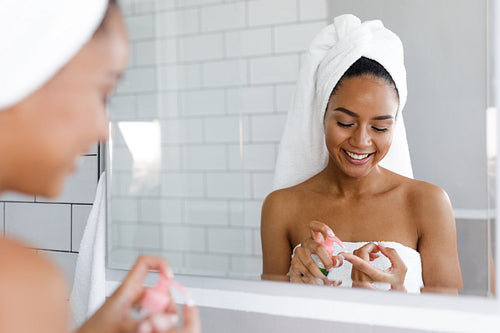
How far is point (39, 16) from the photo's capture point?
41cm

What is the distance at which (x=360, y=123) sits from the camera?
2.38 ft

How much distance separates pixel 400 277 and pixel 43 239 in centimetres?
96

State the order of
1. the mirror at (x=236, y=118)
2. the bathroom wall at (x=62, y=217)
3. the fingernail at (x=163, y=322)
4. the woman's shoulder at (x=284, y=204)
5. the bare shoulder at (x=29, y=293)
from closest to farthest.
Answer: the bare shoulder at (x=29, y=293) → the fingernail at (x=163, y=322) → the mirror at (x=236, y=118) → the woman's shoulder at (x=284, y=204) → the bathroom wall at (x=62, y=217)

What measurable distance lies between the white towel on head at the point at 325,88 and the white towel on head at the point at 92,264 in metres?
0.46

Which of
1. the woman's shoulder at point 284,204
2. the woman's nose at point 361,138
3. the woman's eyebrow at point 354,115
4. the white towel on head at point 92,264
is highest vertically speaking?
the woman's eyebrow at point 354,115

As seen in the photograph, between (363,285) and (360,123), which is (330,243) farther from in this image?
(360,123)

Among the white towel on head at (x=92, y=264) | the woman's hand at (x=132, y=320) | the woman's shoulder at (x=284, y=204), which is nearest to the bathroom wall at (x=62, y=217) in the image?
the white towel on head at (x=92, y=264)

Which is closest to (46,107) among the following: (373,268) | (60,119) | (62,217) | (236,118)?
(60,119)

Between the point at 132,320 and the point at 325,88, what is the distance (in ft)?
1.60

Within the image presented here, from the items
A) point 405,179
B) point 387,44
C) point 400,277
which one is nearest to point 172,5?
point 387,44

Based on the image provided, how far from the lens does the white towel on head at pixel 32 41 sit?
1.32 ft

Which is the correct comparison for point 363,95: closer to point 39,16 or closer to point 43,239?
point 39,16

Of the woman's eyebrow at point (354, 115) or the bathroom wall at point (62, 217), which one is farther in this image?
the bathroom wall at point (62, 217)

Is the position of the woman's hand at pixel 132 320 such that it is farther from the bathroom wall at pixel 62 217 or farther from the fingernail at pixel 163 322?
the bathroom wall at pixel 62 217
